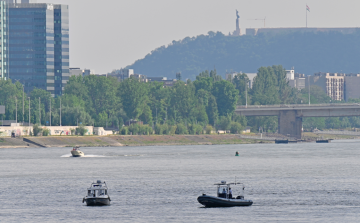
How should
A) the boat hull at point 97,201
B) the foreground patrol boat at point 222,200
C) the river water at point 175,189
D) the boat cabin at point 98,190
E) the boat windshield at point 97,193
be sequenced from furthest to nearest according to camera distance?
the boat windshield at point 97,193
the boat cabin at point 98,190
the boat hull at point 97,201
the foreground patrol boat at point 222,200
the river water at point 175,189

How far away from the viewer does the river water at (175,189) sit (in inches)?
3324

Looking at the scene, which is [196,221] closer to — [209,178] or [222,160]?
[209,178]

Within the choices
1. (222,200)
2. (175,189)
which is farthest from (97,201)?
(175,189)

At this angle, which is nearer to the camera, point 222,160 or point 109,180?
point 109,180

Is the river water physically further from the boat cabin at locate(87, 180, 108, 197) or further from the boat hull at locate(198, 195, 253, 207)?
the boat cabin at locate(87, 180, 108, 197)

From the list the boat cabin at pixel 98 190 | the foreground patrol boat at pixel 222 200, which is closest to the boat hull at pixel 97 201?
the boat cabin at pixel 98 190

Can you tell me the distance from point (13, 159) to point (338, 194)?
9878 centimetres

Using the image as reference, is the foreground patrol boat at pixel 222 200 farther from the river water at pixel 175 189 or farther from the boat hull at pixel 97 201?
the boat hull at pixel 97 201

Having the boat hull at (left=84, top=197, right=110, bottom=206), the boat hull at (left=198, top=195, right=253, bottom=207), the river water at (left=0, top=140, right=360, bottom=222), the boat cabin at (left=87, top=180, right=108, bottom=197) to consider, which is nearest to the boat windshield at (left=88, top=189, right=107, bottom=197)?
the boat cabin at (left=87, top=180, right=108, bottom=197)

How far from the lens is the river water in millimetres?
84438

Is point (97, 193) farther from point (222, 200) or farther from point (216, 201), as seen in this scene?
point (222, 200)

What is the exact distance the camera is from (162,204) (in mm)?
94062

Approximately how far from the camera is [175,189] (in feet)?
363

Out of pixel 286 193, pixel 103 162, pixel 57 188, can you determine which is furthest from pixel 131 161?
pixel 286 193
